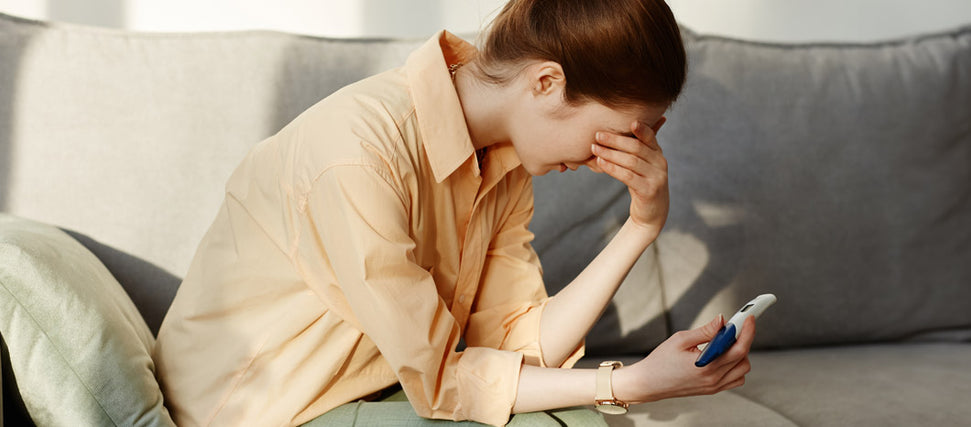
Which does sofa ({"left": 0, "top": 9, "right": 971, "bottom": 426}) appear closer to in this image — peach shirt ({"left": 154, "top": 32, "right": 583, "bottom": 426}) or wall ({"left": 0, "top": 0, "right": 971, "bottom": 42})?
peach shirt ({"left": 154, "top": 32, "right": 583, "bottom": 426})

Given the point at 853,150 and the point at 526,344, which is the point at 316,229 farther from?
the point at 853,150

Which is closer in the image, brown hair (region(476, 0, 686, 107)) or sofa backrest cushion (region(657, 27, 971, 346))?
brown hair (region(476, 0, 686, 107))

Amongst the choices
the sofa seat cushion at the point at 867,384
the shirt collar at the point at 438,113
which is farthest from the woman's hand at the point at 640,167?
the sofa seat cushion at the point at 867,384

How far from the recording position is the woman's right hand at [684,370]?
0.97 meters

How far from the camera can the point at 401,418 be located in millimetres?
970

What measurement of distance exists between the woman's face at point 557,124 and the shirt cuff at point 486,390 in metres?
0.26

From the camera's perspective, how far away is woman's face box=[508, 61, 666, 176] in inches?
38.9

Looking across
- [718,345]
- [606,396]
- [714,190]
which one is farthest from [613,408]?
[714,190]

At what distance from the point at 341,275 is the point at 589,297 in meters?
0.39

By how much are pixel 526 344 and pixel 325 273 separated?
1.17ft

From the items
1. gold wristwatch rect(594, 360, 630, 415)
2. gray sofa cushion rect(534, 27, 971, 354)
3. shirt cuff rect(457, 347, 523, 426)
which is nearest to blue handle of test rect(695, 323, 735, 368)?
gold wristwatch rect(594, 360, 630, 415)

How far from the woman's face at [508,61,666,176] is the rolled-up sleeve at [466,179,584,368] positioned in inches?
7.7

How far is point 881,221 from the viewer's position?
1.60 m

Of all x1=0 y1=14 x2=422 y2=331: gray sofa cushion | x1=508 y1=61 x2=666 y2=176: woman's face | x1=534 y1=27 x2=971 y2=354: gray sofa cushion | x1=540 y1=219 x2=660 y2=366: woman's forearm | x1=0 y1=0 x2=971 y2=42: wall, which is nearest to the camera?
x1=508 y1=61 x2=666 y2=176: woman's face
